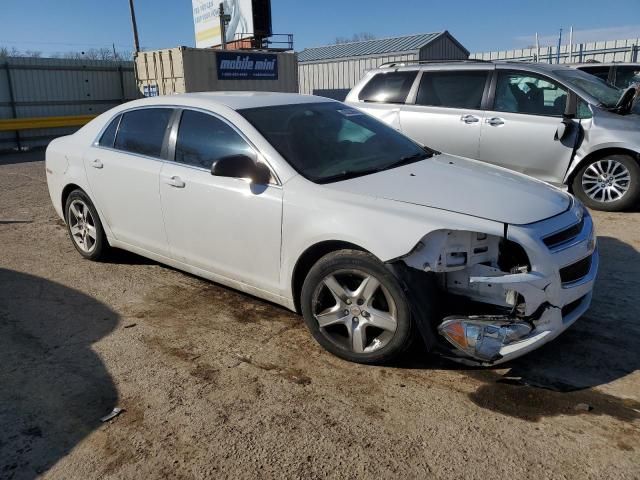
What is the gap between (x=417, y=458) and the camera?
2518mm

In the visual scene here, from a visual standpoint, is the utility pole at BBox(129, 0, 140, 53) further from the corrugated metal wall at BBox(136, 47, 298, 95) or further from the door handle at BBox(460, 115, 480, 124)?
the door handle at BBox(460, 115, 480, 124)

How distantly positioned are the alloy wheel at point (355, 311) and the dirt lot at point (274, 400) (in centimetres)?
17

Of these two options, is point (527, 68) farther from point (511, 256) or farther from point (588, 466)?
point (588, 466)

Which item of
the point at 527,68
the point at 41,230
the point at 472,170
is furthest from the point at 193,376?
the point at 527,68

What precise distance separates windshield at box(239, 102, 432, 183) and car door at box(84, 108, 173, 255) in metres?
0.96

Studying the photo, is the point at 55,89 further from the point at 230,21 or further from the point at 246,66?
the point at 230,21

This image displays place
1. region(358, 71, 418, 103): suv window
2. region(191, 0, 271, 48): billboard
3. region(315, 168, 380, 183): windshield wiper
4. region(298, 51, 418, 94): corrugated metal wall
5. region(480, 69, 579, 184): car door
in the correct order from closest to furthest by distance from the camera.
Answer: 1. region(315, 168, 380, 183): windshield wiper
2. region(480, 69, 579, 184): car door
3. region(358, 71, 418, 103): suv window
4. region(298, 51, 418, 94): corrugated metal wall
5. region(191, 0, 271, 48): billboard

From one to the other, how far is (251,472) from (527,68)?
600 centimetres

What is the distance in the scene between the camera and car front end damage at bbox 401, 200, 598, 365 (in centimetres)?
292

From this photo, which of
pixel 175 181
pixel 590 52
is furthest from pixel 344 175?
pixel 590 52

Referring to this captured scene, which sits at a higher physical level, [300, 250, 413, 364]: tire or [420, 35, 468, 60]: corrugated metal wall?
[420, 35, 468, 60]: corrugated metal wall

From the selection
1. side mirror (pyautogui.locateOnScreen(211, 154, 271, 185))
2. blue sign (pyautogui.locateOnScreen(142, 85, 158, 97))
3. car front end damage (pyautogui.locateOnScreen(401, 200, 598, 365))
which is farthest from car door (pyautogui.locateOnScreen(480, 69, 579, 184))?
blue sign (pyautogui.locateOnScreen(142, 85, 158, 97))

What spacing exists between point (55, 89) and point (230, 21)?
15.5 meters

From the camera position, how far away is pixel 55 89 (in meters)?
18.2
